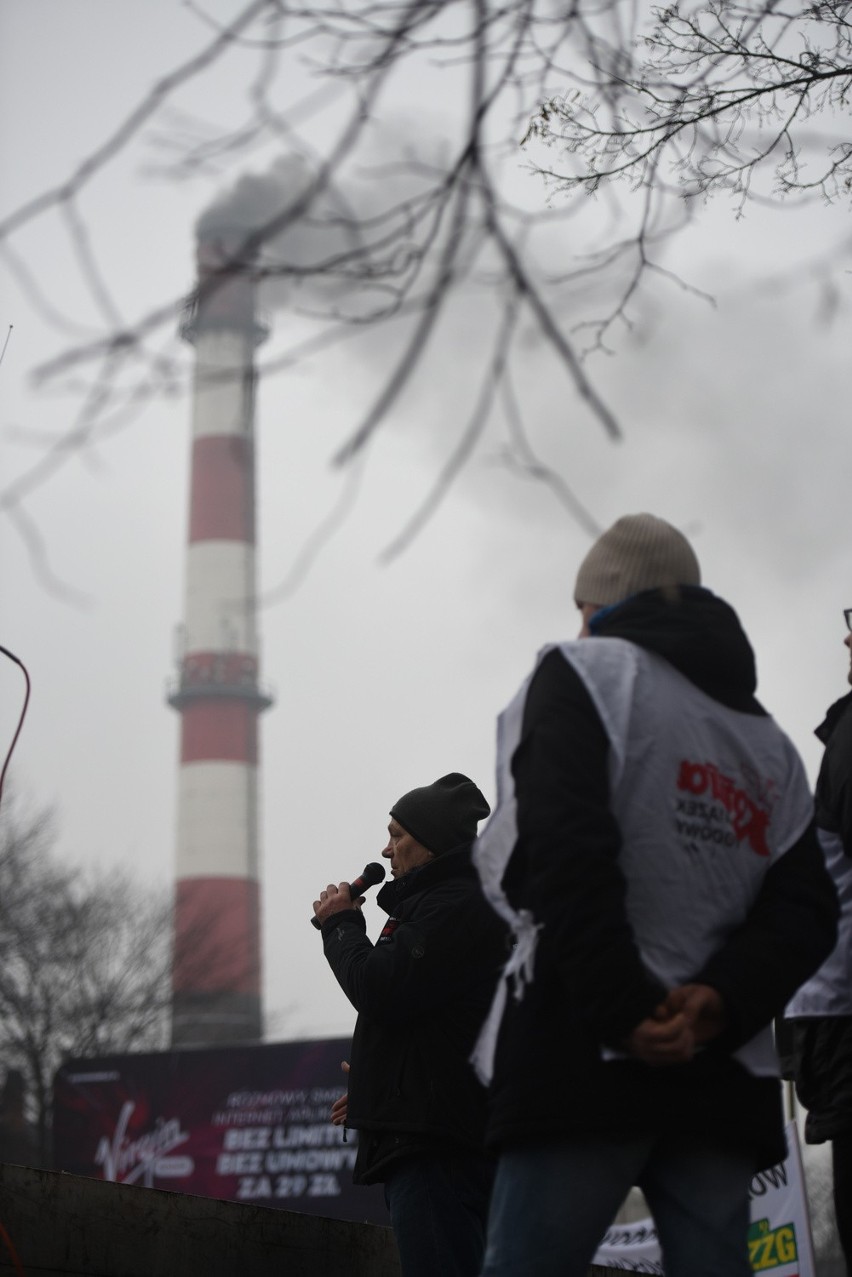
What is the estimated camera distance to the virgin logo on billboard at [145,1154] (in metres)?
17.2

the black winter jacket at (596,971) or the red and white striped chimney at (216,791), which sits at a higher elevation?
the red and white striped chimney at (216,791)

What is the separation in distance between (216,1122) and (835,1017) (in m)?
15.8

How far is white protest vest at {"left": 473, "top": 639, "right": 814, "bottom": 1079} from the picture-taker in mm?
2189

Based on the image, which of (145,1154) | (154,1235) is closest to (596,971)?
(154,1235)

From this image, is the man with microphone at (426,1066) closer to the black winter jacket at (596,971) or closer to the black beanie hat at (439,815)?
the black beanie hat at (439,815)

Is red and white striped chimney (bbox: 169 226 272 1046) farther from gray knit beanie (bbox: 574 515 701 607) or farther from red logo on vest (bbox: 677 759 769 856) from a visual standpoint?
red logo on vest (bbox: 677 759 769 856)

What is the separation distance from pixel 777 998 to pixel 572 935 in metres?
0.34

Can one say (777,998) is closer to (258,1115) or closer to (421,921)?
(421,921)

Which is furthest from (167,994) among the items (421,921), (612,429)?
(612,429)

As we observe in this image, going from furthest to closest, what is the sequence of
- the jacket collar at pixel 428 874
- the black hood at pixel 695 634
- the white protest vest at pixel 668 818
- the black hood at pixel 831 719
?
the jacket collar at pixel 428 874 → the black hood at pixel 831 719 → the black hood at pixel 695 634 → the white protest vest at pixel 668 818

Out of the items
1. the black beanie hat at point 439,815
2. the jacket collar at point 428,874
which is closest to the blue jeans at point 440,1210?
the jacket collar at point 428,874

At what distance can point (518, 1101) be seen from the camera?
2117mm

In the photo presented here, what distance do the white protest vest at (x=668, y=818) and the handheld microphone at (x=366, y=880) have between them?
3.87 ft

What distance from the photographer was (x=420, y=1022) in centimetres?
320
